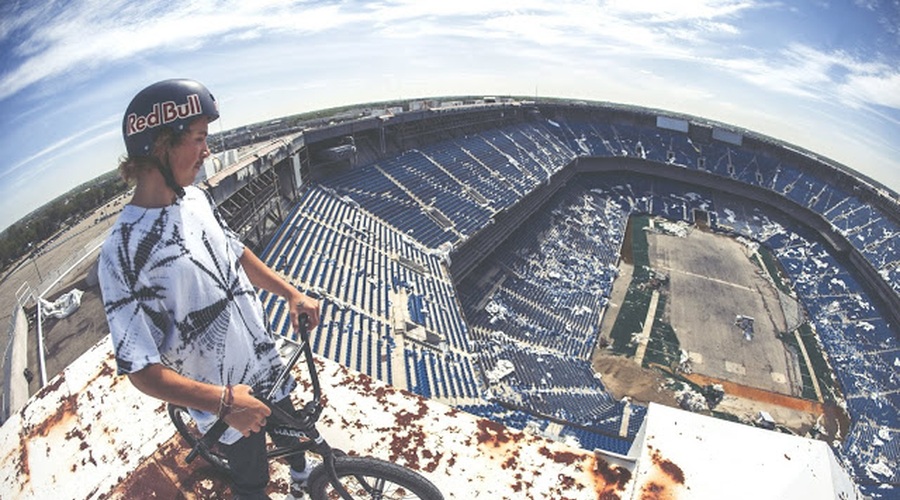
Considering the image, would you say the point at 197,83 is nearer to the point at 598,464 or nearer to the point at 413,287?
the point at 598,464

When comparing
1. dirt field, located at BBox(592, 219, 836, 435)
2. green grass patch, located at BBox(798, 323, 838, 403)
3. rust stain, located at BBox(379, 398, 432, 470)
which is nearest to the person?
rust stain, located at BBox(379, 398, 432, 470)

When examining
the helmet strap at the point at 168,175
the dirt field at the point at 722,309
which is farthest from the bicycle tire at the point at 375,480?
the dirt field at the point at 722,309

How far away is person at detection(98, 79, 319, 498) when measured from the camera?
82.8 inches

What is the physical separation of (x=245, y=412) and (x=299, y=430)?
0.48 meters

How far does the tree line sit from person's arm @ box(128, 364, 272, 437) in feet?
108

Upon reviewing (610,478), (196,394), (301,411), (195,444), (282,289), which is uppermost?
(282,289)

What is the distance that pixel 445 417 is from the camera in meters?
3.01

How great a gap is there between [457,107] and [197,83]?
3000 cm

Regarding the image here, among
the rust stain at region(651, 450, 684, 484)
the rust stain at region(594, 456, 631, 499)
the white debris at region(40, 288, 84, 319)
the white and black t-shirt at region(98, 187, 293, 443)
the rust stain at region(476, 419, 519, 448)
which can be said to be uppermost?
the white and black t-shirt at region(98, 187, 293, 443)

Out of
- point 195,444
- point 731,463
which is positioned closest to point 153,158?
point 195,444

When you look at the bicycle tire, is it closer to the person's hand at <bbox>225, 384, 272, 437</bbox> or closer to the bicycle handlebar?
the bicycle handlebar

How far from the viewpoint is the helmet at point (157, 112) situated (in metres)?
2.26

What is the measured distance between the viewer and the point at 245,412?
219 cm

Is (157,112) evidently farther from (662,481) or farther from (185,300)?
(662,481)
